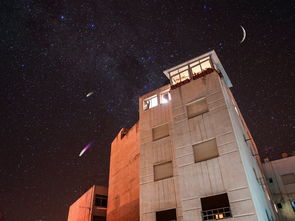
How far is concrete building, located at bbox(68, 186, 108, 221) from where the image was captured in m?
37.1

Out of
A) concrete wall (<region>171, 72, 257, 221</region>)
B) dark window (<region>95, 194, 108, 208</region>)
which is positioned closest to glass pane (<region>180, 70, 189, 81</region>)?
concrete wall (<region>171, 72, 257, 221</region>)

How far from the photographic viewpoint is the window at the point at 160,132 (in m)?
23.4

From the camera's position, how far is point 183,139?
20.2 m

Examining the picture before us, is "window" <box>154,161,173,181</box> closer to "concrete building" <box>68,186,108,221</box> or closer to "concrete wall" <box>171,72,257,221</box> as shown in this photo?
"concrete wall" <box>171,72,257,221</box>

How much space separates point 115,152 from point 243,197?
81.3 ft

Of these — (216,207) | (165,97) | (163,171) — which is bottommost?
(216,207)

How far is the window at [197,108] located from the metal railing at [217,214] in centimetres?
801

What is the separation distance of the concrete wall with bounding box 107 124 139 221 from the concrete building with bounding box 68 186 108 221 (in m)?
5.02

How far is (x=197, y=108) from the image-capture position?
69.7ft

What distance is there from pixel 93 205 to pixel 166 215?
72.7 feet

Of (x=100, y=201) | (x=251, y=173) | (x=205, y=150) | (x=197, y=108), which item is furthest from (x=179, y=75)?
(x=100, y=201)

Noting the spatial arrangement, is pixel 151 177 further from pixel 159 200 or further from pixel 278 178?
pixel 278 178

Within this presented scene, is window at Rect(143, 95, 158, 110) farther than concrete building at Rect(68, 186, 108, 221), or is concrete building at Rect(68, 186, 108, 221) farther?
concrete building at Rect(68, 186, 108, 221)

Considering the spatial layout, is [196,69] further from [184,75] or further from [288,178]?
[288,178]
